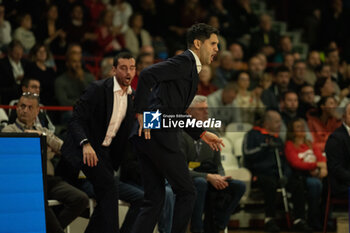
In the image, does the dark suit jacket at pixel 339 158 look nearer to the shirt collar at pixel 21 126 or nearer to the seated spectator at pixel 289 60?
the shirt collar at pixel 21 126

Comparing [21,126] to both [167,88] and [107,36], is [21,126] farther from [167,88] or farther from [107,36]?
[107,36]

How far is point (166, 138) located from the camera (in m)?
4.55

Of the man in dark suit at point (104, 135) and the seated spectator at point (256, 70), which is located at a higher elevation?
the seated spectator at point (256, 70)

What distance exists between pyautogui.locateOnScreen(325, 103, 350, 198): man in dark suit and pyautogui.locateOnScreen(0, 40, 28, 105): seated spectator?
3.56 meters

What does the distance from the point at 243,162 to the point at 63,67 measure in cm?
343

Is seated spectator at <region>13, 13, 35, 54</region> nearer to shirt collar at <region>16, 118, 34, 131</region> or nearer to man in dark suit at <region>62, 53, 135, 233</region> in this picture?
shirt collar at <region>16, 118, 34, 131</region>

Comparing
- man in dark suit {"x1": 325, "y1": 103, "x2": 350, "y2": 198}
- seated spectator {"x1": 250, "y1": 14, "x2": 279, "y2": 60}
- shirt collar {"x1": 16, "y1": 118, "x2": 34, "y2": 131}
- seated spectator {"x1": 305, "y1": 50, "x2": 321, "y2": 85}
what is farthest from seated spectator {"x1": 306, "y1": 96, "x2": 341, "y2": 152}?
seated spectator {"x1": 250, "y1": 14, "x2": 279, "y2": 60}

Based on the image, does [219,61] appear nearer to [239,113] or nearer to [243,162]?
[239,113]

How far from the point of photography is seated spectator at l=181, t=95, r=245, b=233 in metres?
5.81

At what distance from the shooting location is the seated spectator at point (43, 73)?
25.6 feet

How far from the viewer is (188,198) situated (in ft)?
14.8

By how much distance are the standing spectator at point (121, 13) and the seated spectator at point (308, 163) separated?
411 centimetres

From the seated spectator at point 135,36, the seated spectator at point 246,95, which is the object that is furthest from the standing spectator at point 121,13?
the seated spectator at point 246,95

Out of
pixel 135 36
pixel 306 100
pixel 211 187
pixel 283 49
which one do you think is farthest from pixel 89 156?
pixel 283 49
